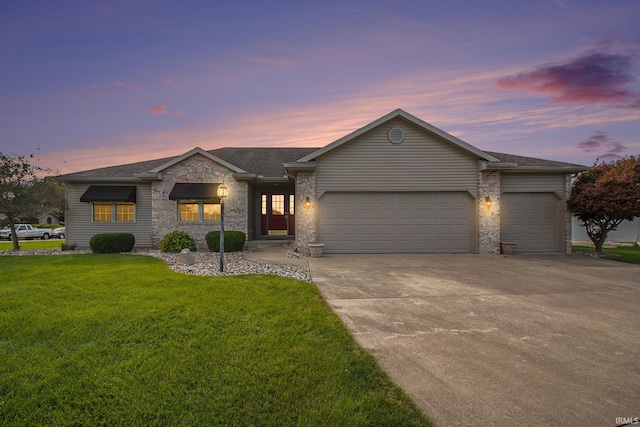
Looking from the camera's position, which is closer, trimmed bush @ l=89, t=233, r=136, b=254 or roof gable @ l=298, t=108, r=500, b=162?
roof gable @ l=298, t=108, r=500, b=162

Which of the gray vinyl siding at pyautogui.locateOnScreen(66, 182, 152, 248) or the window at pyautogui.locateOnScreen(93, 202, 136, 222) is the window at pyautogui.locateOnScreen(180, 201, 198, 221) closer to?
the gray vinyl siding at pyautogui.locateOnScreen(66, 182, 152, 248)

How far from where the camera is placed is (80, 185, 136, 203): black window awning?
Result: 43.2 ft

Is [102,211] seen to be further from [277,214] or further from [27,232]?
[27,232]

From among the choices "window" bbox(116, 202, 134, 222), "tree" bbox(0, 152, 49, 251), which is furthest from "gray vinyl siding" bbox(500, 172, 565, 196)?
"tree" bbox(0, 152, 49, 251)

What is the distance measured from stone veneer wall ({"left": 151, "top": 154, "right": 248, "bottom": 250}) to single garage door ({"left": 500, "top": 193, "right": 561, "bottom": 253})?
39.9ft

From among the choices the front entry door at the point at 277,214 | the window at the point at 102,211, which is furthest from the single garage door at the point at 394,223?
the window at the point at 102,211

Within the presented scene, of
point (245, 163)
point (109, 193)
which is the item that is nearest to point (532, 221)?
point (245, 163)

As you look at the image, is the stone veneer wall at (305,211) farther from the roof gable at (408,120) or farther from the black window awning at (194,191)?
the black window awning at (194,191)

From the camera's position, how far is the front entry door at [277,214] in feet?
52.3

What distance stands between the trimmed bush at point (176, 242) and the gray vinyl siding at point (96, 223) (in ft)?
7.27

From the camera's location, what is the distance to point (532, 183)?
472 inches

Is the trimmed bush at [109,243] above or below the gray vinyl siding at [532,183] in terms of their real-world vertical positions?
below

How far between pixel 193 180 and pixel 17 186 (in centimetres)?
858

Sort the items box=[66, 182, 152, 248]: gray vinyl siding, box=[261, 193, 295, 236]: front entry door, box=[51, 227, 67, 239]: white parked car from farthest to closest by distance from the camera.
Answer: box=[51, 227, 67, 239]: white parked car, box=[261, 193, 295, 236]: front entry door, box=[66, 182, 152, 248]: gray vinyl siding
